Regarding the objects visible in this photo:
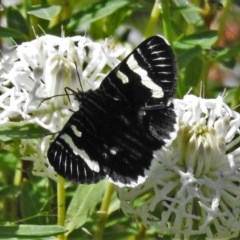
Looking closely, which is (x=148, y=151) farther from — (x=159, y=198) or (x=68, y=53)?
(x=68, y=53)

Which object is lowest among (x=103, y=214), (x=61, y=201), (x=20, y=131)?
(x=103, y=214)

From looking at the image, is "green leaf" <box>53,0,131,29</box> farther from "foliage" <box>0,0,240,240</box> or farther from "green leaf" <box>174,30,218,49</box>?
"green leaf" <box>174,30,218,49</box>

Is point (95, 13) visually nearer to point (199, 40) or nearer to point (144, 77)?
point (199, 40)

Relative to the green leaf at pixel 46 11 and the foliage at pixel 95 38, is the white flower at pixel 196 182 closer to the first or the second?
the foliage at pixel 95 38

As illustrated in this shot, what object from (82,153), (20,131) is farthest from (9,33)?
(82,153)

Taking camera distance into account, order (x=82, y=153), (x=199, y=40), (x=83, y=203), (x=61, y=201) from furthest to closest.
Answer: (x=199, y=40), (x=83, y=203), (x=61, y=201), (x=82, y=153)

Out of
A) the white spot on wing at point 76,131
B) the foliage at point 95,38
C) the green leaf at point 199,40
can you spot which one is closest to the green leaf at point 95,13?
the foliage at point 95,38
